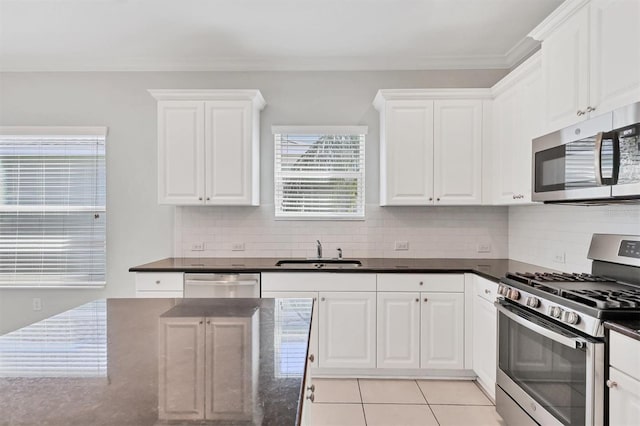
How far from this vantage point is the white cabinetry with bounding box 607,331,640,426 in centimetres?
147

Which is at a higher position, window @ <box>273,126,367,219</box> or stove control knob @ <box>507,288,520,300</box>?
window @ <box>273,126,367,219</box>

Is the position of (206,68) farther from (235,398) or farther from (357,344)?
(235,398)

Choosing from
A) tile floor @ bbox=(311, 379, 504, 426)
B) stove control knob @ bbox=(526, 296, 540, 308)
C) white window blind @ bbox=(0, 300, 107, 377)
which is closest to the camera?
white window blind @ bbox=(0, 300, 107, 377)

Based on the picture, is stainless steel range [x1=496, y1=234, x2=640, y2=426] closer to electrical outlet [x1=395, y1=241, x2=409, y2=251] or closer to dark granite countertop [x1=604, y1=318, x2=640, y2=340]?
dark granite countertop [x1=604, y1=318, x2=640, y2=340]

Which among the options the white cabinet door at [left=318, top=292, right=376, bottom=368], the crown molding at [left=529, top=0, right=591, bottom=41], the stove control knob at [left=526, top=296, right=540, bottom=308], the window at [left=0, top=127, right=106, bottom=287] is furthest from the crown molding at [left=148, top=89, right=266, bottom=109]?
the stove control knob at [left=526, top=296, right=540, bottom=308]

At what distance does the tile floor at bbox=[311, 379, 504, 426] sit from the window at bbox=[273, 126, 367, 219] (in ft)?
5.07

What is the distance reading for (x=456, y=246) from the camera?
375cm

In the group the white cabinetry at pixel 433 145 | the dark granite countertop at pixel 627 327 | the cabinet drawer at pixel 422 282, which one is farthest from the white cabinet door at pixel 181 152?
the dark granite countertop at pixel 627 327

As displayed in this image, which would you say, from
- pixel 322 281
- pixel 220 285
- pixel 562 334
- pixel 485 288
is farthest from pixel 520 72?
pixel 220 285

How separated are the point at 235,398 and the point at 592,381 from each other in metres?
1.57

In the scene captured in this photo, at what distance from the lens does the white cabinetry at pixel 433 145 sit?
3385 mm

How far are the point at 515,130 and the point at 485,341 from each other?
5.28 feet

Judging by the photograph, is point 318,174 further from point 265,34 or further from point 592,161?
point 592,161

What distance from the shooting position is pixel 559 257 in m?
2.93
